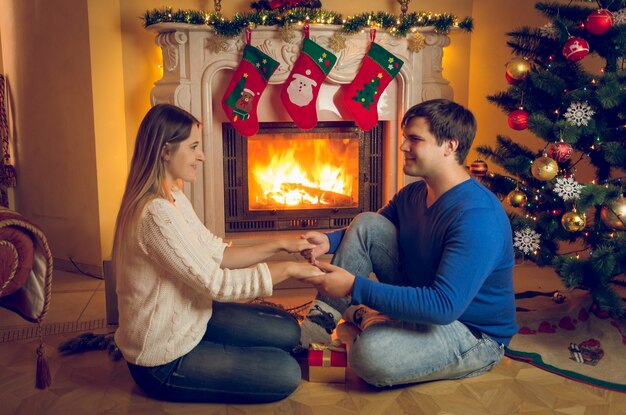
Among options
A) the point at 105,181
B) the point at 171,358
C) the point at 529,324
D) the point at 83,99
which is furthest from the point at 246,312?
the point at 83,99

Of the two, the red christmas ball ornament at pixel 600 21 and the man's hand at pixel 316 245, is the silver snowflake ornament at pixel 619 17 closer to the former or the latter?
the red christmas ball ornament at pixel 600 21

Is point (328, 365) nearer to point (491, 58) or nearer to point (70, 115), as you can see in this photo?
point (70, 115)

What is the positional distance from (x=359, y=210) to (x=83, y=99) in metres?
1.79

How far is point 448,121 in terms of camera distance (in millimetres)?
2107

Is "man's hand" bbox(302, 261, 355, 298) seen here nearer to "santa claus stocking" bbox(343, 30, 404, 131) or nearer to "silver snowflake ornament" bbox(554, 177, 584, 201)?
"silver snowflake ornament" bbox(554, 177, 584, 201)

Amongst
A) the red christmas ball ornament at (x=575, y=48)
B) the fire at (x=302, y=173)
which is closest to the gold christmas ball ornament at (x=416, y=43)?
the fire at (x=302, y=173)

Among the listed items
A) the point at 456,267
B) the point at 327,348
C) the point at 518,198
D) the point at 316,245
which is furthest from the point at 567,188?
the point at 327,348

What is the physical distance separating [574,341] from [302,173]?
1.91m

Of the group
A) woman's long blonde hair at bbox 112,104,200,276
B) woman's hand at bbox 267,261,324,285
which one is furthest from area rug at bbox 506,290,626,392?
woman's long blonde hair at bbox 112,104,200,276

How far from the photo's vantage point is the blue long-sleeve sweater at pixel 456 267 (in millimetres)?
1910

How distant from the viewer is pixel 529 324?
2762 mm

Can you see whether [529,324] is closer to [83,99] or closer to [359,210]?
[359,210]

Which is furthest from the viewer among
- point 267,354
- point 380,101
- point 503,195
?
point 380,101

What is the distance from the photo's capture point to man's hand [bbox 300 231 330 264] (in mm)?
2445
